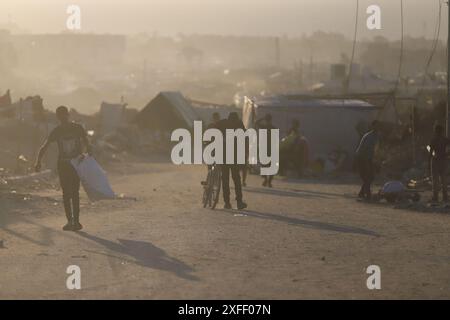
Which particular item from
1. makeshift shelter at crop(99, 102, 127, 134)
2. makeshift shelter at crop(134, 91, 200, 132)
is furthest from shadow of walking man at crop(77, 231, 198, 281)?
makeshift shelter at crop(99, 102, 127, 134)

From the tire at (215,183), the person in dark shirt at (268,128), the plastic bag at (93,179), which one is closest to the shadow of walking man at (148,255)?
the plastic bag at (93,179)

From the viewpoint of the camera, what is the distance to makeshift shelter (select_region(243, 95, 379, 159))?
33.5 m

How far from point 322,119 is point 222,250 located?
20.3 meters

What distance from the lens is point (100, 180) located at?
1716 cm

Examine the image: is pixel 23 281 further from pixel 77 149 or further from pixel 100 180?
pixel 100 180

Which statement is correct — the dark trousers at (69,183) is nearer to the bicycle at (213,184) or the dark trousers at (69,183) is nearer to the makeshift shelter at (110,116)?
the bicycle at (213,184)

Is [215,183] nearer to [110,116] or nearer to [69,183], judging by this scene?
[69,183]

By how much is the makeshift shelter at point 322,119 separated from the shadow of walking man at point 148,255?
736 inches

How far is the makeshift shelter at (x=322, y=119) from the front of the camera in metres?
33.5

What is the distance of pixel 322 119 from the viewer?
111ft

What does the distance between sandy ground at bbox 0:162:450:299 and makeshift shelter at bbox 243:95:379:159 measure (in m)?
11.5

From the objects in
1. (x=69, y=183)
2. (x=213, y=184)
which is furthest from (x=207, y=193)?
(x=69, y=183)

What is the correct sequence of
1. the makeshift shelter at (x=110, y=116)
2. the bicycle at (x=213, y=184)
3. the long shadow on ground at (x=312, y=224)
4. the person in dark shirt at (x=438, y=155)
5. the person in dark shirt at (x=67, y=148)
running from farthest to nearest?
1. the makeshift shelter at (x=110, y=116)
2. the person in dark shirt at (x=438, y=155)
3. the bicycle at (x=213, y=184)
4. the long shadow on ground at (x=312, y=224)
5. the person in dark shirt at (x=67, y=148)

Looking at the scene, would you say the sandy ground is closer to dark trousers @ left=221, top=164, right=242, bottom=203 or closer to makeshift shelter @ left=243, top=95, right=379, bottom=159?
dark trousers @ left=221, top=164, right=242, bottom=203
